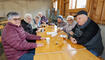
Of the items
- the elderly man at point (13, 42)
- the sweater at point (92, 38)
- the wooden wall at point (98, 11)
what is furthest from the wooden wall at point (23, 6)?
the sweater at point (92, 38)

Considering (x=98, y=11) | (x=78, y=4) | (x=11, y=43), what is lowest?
(x=11, y=43)

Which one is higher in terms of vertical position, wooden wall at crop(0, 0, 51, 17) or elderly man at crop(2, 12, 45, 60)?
wooden wall at crop(0, 0, 51, 17)

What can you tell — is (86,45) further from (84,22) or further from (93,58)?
(84,22)

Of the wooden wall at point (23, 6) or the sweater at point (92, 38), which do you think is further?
the wooden wall at point (23, 6)

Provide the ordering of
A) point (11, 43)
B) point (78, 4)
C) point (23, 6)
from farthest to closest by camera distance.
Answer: point (23, 6) < point (78, 4) < point (11, 43)

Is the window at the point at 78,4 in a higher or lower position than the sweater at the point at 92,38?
higher

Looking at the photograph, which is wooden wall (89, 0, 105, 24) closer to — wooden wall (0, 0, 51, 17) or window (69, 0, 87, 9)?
window (69, 0, 87, 9)

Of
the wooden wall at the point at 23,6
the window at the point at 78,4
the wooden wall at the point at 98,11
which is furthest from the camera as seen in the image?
the wooden wall at the point at 23,6

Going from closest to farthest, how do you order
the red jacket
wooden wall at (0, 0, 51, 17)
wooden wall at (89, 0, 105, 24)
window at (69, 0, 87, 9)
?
the red jacket → wooden wall at (89, 0, 105, 24) → window at (69, 0, 87, 9) → wooden wall at (0, 0, 51, 17)

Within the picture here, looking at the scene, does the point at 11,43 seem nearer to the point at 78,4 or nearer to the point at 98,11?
the point at 98,11

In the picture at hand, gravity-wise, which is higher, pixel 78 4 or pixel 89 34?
pixel 78 4

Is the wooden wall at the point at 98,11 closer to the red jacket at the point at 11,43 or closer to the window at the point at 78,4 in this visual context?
the window at the point at 78,4

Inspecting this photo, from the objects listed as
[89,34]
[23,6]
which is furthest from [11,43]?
[23,6]

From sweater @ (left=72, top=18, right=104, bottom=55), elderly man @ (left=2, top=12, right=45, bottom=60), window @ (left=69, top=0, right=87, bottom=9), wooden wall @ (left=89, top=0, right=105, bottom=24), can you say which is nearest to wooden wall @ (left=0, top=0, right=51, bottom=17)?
window @ (left=69, top=0, right=87, bottom=9)
